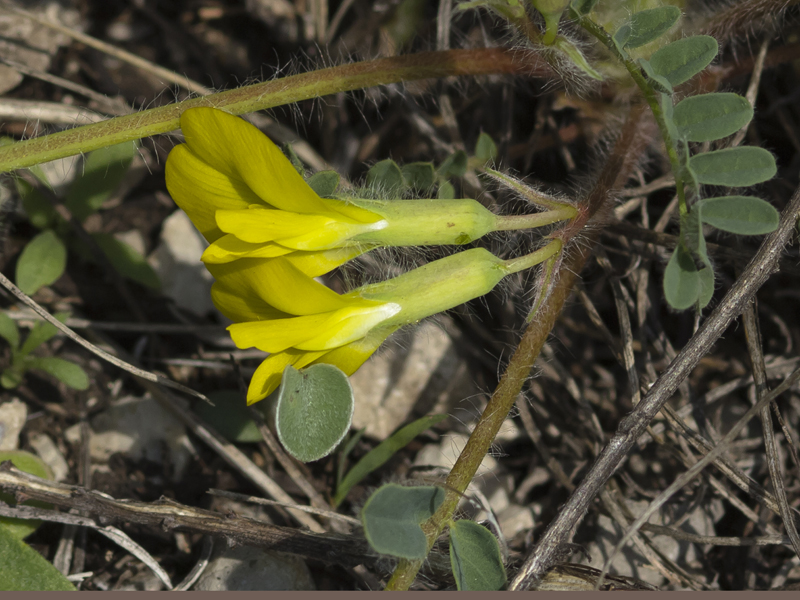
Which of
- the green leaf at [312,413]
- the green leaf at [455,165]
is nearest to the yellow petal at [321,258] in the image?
the green leaf at [312,413]

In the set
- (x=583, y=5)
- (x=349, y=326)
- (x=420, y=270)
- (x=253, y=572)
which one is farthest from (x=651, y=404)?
(x=253, y=572)

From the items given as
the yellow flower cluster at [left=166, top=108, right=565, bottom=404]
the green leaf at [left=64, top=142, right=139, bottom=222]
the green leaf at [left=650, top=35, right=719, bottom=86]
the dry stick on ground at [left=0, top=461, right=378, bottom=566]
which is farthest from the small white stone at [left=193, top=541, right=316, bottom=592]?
the green leaf at [left=650, top=35, right=719, bottom=86]

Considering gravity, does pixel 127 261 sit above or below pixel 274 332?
below

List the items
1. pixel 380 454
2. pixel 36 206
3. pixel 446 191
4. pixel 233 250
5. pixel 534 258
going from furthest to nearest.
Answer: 1. pixel 36 206
2. pixel 380 454
3. pixel 446 191
4. pixel 534 258
5. pixel 233 250

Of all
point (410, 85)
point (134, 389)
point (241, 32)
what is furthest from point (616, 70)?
point (134, 389)

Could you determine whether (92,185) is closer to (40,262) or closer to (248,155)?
(40,262)

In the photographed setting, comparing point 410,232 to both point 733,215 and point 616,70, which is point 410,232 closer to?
point 733,215

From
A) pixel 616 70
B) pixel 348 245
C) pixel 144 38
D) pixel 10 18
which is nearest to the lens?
pixel 348 245
